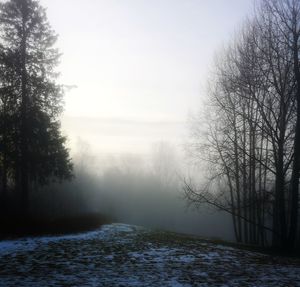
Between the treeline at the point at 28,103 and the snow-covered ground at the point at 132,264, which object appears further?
the treeline at the point at 28,103

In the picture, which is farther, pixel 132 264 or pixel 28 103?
pixel 28 103

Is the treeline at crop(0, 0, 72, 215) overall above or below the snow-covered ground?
above

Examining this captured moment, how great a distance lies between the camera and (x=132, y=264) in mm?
10883

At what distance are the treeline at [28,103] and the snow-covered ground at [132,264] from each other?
868 centimetres

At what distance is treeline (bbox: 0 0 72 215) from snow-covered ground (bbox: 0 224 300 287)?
8.68 metres

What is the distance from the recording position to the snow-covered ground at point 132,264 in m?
9.19

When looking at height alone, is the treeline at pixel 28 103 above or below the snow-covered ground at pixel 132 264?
above

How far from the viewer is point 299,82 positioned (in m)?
14.8

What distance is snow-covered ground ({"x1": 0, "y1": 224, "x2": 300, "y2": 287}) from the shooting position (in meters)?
9.19

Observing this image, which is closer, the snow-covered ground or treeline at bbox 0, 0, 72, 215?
the snow-covered ground

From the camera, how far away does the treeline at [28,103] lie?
2206 centimetres

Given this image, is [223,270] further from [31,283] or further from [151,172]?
[151,172]

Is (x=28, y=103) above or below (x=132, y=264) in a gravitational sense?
above

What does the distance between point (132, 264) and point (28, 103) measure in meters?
14.7
